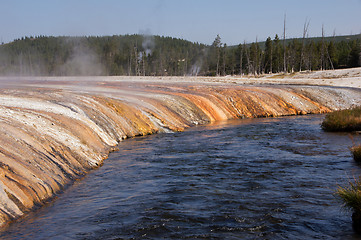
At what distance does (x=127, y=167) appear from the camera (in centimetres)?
1211

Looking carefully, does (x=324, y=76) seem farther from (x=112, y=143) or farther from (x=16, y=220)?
(x=16, y=220)

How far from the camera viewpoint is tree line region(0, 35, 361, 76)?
95875 millimetres

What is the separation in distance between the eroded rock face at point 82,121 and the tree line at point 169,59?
2587 inches

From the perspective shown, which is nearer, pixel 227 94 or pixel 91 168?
pixel 91 168

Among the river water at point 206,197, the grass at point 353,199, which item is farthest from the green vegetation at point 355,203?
the river water at point 206,197

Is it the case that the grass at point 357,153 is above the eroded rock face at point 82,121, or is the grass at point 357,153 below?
below

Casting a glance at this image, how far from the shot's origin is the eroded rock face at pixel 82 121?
8.76 meters

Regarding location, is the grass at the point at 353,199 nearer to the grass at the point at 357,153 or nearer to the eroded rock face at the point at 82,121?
the grass at the point at 357,153

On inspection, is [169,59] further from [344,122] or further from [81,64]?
[344,122]

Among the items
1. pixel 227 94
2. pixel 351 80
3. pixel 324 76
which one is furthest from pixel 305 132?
pixel 324 76

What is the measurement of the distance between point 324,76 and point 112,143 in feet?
168

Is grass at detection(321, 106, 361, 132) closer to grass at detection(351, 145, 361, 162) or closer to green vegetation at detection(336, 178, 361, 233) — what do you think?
grass at detection(351, 145, 361, 162)

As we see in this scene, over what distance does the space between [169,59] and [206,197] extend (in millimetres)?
121431

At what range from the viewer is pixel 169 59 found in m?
128
